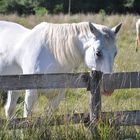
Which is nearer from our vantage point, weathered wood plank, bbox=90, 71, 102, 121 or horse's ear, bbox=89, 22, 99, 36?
weathered wood plank, bbox=90, 71, 102, 121

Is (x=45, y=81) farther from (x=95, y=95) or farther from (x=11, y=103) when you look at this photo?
(x=11, y=103)

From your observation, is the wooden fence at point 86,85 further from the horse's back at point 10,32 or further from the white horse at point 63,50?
the horse's back at point 10,32

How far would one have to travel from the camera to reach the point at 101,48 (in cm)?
729

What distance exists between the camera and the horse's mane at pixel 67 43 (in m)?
7.54

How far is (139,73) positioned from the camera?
680cm

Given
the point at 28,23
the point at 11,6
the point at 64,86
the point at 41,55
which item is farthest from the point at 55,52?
the point at 11,6

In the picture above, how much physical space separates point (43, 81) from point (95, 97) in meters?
0.63

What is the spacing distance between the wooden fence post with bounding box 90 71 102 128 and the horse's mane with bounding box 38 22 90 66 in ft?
3.20

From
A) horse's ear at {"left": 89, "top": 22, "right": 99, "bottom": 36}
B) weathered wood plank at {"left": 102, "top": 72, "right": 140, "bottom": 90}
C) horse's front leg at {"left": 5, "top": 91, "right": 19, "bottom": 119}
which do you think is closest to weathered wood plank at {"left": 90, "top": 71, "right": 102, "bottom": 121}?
weathered wood plank at {"left": 102, "top": 72, "right": 140, "bottom": 90}

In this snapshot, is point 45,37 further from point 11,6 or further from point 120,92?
point 11,6

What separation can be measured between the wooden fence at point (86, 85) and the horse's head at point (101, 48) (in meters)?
0.43

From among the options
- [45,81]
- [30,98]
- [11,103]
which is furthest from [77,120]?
[11,103]

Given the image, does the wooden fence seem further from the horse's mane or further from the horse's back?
the horse's back

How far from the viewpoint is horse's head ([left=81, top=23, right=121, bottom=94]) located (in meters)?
7.23
